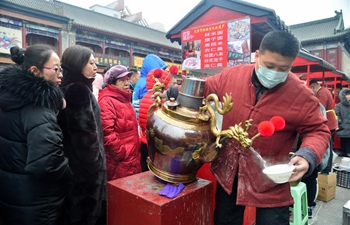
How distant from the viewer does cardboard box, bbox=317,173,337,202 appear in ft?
11.5

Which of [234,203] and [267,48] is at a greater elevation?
[267,48]

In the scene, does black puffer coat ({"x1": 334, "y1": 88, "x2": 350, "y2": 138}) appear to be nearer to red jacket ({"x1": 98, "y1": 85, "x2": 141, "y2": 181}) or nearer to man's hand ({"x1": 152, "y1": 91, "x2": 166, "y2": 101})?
red jacket ({"x1": 98, "y1": 85, "x2": 141, "y2": 181})

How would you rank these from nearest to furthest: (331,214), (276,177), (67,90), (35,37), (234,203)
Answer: (276,177) → (234,203) → (67,90) → (331,214) → (35,37)

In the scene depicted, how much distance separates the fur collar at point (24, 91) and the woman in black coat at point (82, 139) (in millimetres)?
241

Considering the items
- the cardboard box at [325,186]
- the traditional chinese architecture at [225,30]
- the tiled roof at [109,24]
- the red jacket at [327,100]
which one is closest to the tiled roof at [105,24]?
the tiled roof at [109,24]

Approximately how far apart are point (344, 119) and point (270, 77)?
19.9 feet

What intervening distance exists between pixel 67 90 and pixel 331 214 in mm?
3354

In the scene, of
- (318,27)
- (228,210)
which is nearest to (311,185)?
(228,210)

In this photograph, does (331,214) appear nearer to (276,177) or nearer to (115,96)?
(276,177)

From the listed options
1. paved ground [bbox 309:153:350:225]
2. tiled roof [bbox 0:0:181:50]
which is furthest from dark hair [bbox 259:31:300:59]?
tiled roof [bbox 0:0:181:50]

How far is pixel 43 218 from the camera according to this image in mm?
1483

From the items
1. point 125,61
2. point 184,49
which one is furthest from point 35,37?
point 184,49

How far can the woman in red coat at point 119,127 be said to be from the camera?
7.09ft

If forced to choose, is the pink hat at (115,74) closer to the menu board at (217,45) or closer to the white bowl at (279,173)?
the white bowl at (279,173)
